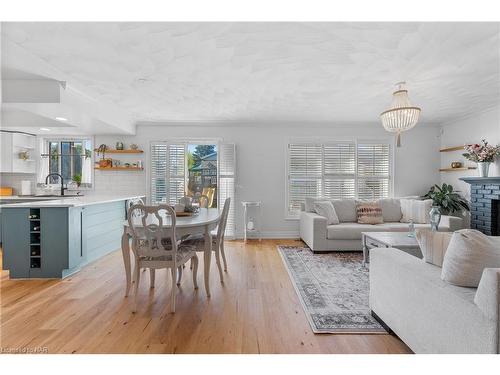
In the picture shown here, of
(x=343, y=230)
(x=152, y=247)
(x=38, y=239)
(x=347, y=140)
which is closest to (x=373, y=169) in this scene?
(x=347, y=140)

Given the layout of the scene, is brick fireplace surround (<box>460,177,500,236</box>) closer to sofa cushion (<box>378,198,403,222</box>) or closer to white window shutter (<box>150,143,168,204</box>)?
sofa cushion (<box>378,198,403,222</box>)

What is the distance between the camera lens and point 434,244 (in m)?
1.70

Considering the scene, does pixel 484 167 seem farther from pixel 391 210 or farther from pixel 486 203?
pixel 391 210

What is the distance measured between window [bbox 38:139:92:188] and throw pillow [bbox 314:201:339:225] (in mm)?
4534

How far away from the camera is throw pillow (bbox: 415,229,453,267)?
5.44 ft

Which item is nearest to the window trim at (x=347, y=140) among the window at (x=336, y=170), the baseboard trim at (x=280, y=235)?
the window at (x=336, y=170)

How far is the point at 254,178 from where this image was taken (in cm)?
559

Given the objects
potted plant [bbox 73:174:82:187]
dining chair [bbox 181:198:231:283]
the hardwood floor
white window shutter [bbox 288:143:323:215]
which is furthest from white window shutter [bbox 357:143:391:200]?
potted plant [bbox 73:174:82:187]

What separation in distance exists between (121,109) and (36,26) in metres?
2.49

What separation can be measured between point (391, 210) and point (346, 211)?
A: 86 centimetres

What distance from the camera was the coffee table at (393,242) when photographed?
3.01m

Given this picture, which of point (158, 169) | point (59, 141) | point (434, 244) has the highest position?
point (59, 141)

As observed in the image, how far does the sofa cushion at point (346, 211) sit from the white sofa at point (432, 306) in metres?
2.86
